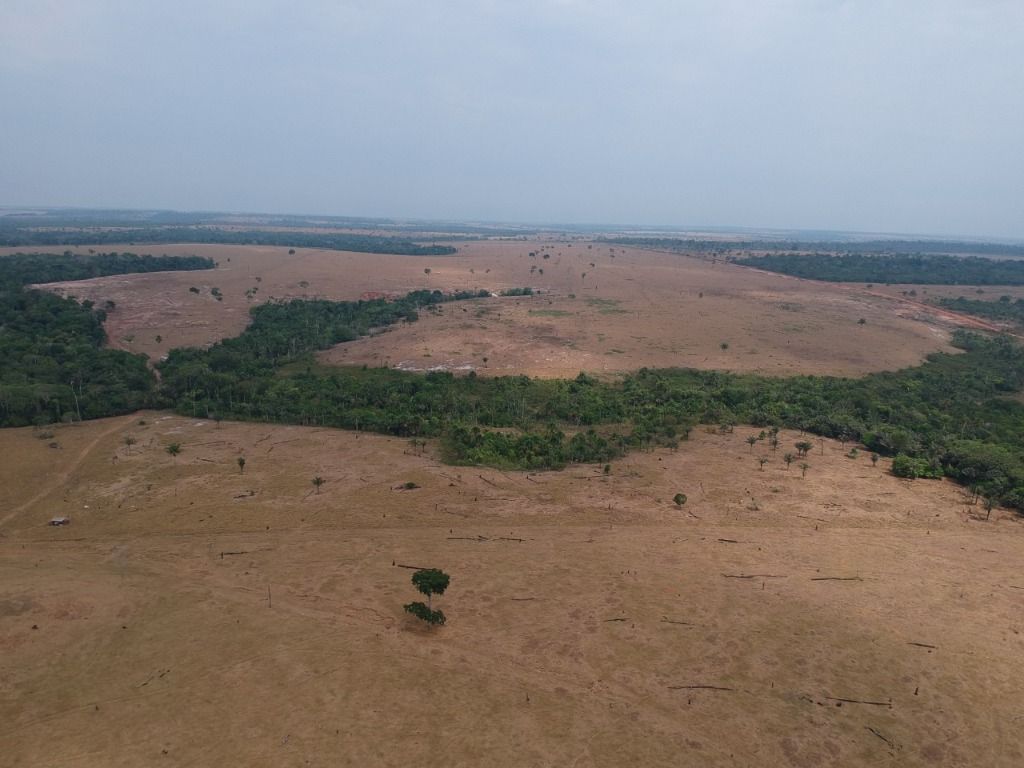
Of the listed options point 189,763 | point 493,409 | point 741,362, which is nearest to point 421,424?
point 493,409

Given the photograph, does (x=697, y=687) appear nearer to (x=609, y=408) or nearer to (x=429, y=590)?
(x=429, y=590)

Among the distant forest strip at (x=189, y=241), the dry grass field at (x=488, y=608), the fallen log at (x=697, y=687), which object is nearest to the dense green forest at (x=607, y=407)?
the dry grass field at (x=488, y=608)

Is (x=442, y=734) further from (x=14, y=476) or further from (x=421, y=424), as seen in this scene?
(x=14, y=476)

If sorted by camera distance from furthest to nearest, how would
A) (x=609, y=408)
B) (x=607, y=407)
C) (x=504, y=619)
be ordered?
(x=607, y=407), (x=609, y=408), (x=504, y=619)

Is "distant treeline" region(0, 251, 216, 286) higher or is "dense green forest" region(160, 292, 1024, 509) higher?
"distant treeline" region(0, 251, 216, 286)

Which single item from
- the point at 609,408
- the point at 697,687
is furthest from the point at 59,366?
the point at 697,687

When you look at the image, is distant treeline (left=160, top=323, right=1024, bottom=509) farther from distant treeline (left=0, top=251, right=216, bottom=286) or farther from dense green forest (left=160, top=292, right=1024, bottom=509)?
distant treeline (left=0, top=251, right=216, bottom=286)

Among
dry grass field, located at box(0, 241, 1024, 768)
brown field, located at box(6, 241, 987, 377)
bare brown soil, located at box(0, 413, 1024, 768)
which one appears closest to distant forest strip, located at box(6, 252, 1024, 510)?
dry grass field, located at box(0, 241, 1024, 768)

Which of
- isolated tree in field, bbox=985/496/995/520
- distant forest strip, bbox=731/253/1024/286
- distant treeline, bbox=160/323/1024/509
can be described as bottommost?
isolated tree in field, bbox=985/496/995/520
